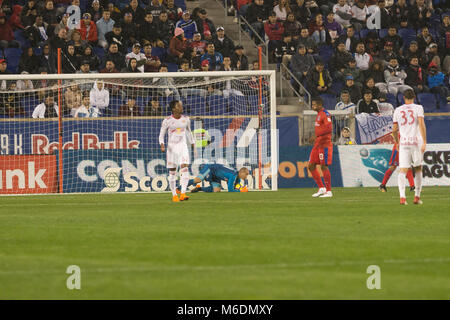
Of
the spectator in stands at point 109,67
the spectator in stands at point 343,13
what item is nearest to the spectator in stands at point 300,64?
the spectator in stands at point 343,13

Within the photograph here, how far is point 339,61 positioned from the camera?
27891 mm

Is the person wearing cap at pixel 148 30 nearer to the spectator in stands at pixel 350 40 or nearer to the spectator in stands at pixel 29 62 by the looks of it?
the spectator in stands at pixel 29 62

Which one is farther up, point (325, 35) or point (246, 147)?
point (325, 35)

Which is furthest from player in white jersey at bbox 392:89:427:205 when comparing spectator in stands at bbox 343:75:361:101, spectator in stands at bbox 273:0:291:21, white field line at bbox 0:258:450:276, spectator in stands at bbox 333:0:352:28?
spectator in stands at bbox 333:0:352:28

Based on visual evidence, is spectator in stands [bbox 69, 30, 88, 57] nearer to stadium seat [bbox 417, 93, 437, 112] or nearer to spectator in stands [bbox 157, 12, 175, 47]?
spectator in stands [bbox 157, 12, 175, 47]

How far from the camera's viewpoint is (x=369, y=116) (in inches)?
989

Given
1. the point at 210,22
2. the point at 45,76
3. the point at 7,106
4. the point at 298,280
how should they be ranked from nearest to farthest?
the point at 298,280 < the point at 45,76 < the point at 7,106 < the point at 210,22

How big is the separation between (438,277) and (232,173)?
15253mm

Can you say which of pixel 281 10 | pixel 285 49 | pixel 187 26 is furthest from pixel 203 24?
pixel 281 10

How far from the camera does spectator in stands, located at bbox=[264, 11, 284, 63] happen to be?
28281 mm

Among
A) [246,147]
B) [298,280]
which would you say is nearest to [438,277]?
[298,280]

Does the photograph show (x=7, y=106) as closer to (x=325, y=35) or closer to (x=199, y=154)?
(x=199, y=154)

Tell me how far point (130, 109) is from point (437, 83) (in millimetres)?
10617

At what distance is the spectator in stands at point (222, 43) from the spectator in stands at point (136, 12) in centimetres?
230
